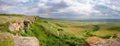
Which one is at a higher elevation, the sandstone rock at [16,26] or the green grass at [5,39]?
the green grass at [5,39]

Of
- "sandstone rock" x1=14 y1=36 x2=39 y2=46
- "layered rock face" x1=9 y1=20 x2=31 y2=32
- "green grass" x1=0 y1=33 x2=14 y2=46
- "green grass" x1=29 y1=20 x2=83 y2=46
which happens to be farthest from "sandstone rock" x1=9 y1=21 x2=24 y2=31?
"green grass" x1=0 y1=33 x2=14 y2=46

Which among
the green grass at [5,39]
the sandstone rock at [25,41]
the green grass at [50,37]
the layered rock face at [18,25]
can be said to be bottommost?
the green grass at [50,37]

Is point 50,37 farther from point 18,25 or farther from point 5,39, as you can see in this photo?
point 5,39

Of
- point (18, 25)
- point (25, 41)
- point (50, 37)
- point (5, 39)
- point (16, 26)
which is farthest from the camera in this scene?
point (50, 37)

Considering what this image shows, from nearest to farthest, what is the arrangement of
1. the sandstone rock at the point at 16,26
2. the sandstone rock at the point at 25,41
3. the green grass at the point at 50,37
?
the sandstone rock at the point at 25,41, the sandstone rock at the point at 16,26, the green grass at the point at 50,37

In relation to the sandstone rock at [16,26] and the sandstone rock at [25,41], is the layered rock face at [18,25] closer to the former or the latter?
the sandstone rock at [16,26]

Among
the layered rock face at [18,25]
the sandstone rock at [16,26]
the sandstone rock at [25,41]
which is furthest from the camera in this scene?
the layered rock face at [18,25]

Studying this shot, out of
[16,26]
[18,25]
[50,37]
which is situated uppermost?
[16,26]

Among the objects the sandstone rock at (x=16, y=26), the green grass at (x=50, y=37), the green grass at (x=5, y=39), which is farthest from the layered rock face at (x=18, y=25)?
the green grass at (x=5, y=39)

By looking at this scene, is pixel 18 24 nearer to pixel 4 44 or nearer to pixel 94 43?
pixel 94 43

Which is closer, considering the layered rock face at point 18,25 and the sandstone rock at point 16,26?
the sandstone rock at point 16,26

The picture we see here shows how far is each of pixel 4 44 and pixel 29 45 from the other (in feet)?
32.4

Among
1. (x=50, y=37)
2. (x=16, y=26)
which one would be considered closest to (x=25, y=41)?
(x=16, y=26)

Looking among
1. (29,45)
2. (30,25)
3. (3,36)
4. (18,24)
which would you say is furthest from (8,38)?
(30,25)
